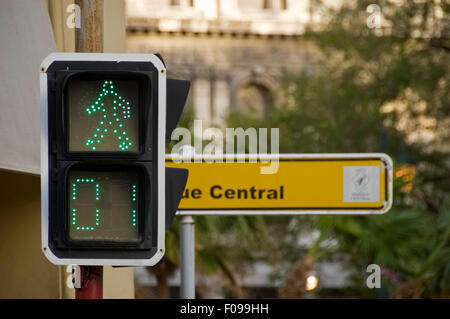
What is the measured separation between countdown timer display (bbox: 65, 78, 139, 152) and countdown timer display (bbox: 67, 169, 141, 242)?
12cm

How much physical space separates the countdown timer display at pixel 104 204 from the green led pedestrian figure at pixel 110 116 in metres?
0.13

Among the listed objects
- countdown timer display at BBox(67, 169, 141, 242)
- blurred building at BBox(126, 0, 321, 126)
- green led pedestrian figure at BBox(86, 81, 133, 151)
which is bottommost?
blurred building at BBox(126, 0, 321, 126)

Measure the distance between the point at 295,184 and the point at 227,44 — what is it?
1548 inches

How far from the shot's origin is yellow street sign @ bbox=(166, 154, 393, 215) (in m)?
5.32

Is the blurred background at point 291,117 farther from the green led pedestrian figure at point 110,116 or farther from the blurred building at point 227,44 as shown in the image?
the green led pedestrian figure at point 110,116

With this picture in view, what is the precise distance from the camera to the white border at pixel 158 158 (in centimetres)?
321

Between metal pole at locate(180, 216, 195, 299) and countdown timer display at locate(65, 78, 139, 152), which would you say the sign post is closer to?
metal pole at locate(180, 216, 195, 299)

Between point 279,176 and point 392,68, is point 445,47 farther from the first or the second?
point 279,176

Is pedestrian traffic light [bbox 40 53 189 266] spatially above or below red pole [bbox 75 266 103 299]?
above

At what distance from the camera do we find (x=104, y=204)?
3256 millimetres

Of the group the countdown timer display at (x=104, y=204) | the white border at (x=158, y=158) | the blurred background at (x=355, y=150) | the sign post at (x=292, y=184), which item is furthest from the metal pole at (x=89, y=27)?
the sign post at (x=292, y=184)

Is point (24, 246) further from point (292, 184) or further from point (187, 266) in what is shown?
point (292, 184)

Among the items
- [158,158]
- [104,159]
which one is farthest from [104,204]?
[158,158]

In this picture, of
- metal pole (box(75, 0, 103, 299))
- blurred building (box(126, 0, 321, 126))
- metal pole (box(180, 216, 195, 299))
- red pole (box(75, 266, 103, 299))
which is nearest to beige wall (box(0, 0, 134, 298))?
metal pole (box(180, 216, 195, 299))
